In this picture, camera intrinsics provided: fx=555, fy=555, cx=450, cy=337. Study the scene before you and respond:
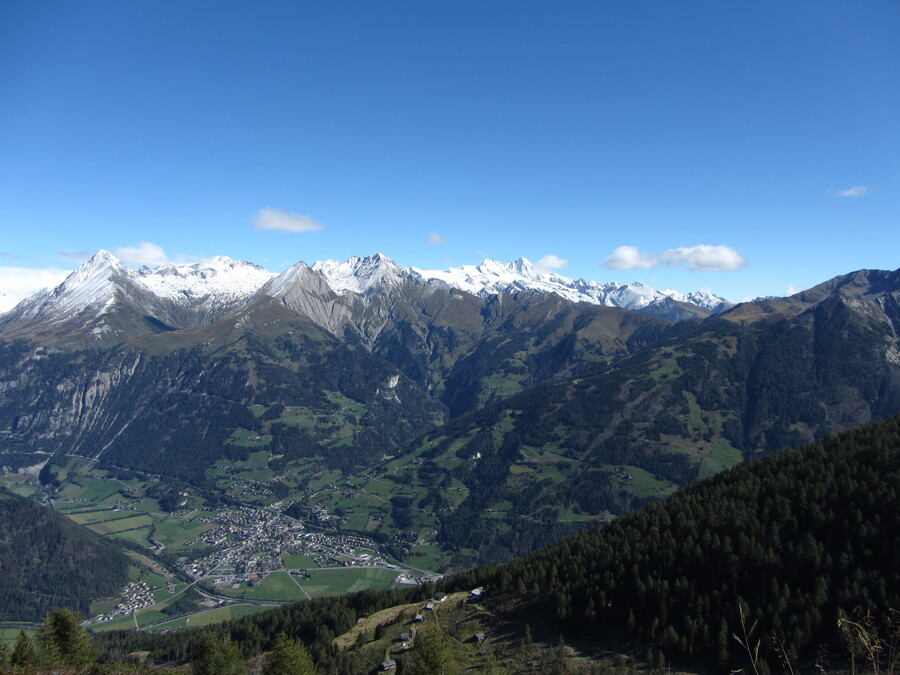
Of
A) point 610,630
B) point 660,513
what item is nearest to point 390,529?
point 660,513

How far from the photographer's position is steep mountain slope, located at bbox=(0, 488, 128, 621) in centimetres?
15312

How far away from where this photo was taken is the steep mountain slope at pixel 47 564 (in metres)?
153

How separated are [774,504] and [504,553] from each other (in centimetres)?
12486

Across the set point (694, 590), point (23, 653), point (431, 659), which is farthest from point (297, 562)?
point (694, 590)

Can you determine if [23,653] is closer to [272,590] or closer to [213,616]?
[213,616]

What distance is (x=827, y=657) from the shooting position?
1751 inches

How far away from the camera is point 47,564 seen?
168000 mm

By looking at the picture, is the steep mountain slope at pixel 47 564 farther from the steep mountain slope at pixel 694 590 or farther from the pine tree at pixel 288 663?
the pine tree at pixel 288 663

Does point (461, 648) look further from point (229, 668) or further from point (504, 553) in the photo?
point (504, 553)

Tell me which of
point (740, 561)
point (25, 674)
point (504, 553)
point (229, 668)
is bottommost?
point (504, 553)

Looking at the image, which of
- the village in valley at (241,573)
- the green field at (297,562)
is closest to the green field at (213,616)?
the village in valley at (241,573)

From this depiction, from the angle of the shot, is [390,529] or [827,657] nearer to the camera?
[827,657]

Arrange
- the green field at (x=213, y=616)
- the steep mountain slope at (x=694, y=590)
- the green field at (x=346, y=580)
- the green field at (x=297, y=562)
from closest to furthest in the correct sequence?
the steep mountain slope at (x=694, y=590) < the green field at (x=213, y=616) < the green field at (x=346, y=580) < the green field at (x=297, y=562)

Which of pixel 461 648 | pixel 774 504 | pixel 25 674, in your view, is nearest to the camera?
pixel 25 674
